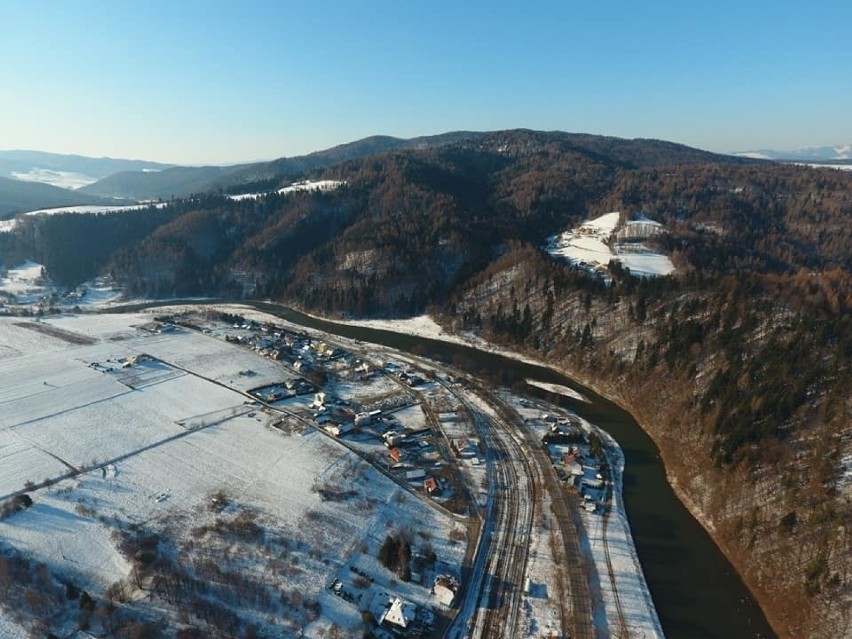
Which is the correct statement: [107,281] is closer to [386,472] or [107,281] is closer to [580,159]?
[386,472]

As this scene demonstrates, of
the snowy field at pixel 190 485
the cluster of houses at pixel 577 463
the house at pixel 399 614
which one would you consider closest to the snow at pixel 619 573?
the cluster of houses at pixel 577 463

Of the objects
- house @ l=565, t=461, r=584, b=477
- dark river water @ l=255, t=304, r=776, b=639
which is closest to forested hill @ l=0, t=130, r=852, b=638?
dark river water @ l=255, t=304, r=776, b=639

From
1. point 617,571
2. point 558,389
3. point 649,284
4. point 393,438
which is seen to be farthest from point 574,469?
point 649,284

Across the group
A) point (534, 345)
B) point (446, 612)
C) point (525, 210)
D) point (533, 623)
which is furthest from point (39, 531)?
point (525, 210)

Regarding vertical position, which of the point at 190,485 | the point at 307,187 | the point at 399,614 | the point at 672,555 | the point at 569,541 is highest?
the point at 307,187

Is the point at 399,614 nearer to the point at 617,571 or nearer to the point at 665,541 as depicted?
the point at 617,571

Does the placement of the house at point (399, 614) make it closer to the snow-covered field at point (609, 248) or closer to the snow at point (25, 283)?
the snow-covered field at point (609, 248)
